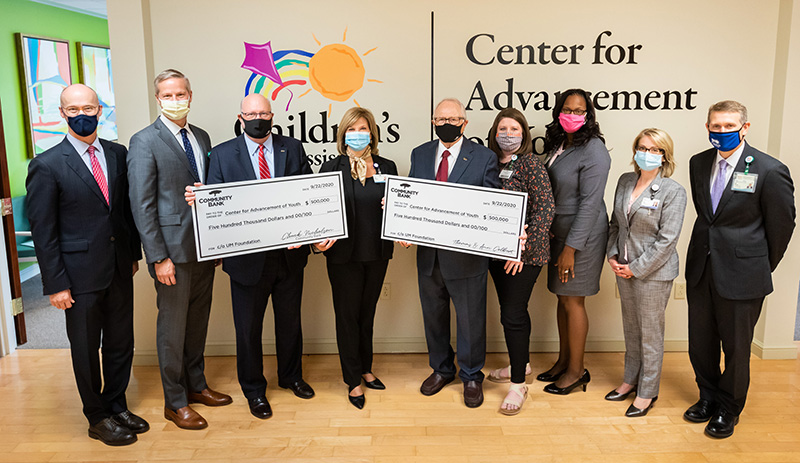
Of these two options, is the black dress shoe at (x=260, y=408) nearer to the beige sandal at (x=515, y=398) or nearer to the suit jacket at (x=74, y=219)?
the suit jacket at (x=74, y=219)

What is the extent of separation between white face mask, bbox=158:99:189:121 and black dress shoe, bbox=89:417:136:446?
155cm

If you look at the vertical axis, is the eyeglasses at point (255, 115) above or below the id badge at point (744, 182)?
above

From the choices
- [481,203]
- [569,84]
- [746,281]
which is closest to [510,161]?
[481,203]

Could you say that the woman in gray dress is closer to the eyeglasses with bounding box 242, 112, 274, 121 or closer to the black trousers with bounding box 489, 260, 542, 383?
the black trousers with bounding box 489, 260, 542, 383

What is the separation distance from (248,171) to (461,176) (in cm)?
109

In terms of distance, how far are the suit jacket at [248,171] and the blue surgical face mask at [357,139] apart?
31cm

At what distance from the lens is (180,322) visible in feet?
9.66

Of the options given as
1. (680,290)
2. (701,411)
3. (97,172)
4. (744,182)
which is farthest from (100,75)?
(701,411)

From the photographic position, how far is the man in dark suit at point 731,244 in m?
2.64

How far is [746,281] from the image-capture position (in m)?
2.72

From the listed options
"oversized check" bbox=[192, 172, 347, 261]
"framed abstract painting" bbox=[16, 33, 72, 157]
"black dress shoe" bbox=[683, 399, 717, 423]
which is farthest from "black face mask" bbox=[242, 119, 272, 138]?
"framed abstract painting" bbox=[16, 33, 72, 157]

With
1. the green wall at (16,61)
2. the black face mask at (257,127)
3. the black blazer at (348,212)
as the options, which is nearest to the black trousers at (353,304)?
the black blazer at (348,212)

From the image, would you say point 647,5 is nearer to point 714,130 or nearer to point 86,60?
point 714,130

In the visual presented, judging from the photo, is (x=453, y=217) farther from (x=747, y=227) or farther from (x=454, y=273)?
(x=747, y=227)
